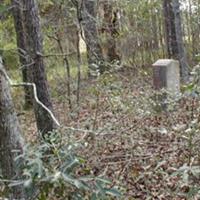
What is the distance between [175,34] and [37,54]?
5.52m

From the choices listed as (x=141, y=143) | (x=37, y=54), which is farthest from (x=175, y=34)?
(x=141, y=143)

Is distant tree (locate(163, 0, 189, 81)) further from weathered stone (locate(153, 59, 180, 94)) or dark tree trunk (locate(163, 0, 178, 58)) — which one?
weathered stone (locate(153, 59, 180, 94))

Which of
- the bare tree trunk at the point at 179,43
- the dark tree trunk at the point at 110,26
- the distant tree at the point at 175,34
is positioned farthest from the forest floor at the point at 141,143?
the dark tree trunk at the point at 110,26

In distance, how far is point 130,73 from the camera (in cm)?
1120

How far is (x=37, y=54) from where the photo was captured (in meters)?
6.43

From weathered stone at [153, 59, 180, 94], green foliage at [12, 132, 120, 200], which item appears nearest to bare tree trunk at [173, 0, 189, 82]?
weathered stone at [153, 59, 180, 94]

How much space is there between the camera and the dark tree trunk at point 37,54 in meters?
6.45

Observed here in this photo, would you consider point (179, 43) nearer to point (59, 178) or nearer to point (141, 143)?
point (141, 143)

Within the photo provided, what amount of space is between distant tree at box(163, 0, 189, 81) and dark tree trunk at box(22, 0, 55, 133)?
4.82m

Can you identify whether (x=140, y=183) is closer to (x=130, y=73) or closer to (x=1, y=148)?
(x=1, y=148)

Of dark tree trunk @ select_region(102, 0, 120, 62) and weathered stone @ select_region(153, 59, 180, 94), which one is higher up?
dark tree trunk @ select_region(102, 0, 120, 62)

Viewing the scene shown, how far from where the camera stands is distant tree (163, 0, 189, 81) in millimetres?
10784

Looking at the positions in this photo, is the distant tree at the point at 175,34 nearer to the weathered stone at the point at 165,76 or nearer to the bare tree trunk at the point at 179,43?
the bare tree trunk at the point at 179,43

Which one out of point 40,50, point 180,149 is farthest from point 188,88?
point 40,50
